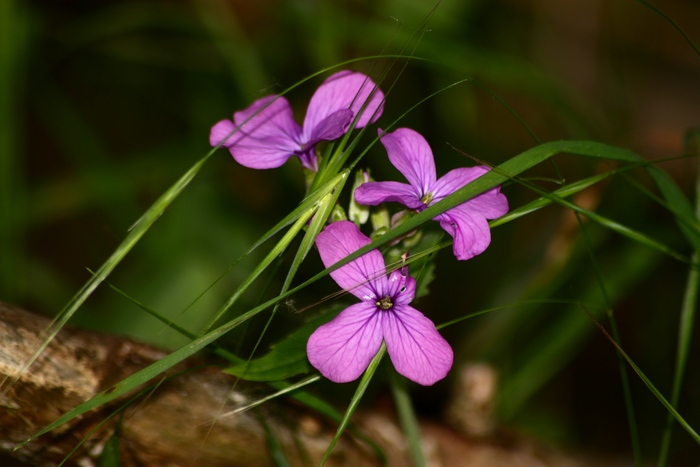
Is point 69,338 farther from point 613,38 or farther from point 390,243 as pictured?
point 613,38

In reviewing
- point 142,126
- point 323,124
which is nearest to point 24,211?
point 142,126

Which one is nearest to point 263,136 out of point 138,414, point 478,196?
point 478,196

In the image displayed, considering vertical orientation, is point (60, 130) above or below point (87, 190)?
above

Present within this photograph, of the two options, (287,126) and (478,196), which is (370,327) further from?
(287,126)

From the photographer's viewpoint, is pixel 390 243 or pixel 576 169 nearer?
pixel 390 243

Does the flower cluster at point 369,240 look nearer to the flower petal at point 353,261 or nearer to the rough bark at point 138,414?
the flower petal at point 353,261

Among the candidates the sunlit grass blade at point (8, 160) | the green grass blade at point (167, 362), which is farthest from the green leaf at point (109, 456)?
the sunlit grass blade at point (8, 160)

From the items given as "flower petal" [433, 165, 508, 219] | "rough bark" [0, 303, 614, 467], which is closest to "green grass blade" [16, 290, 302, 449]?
"rough bark" [0, 303, 614, 467]
